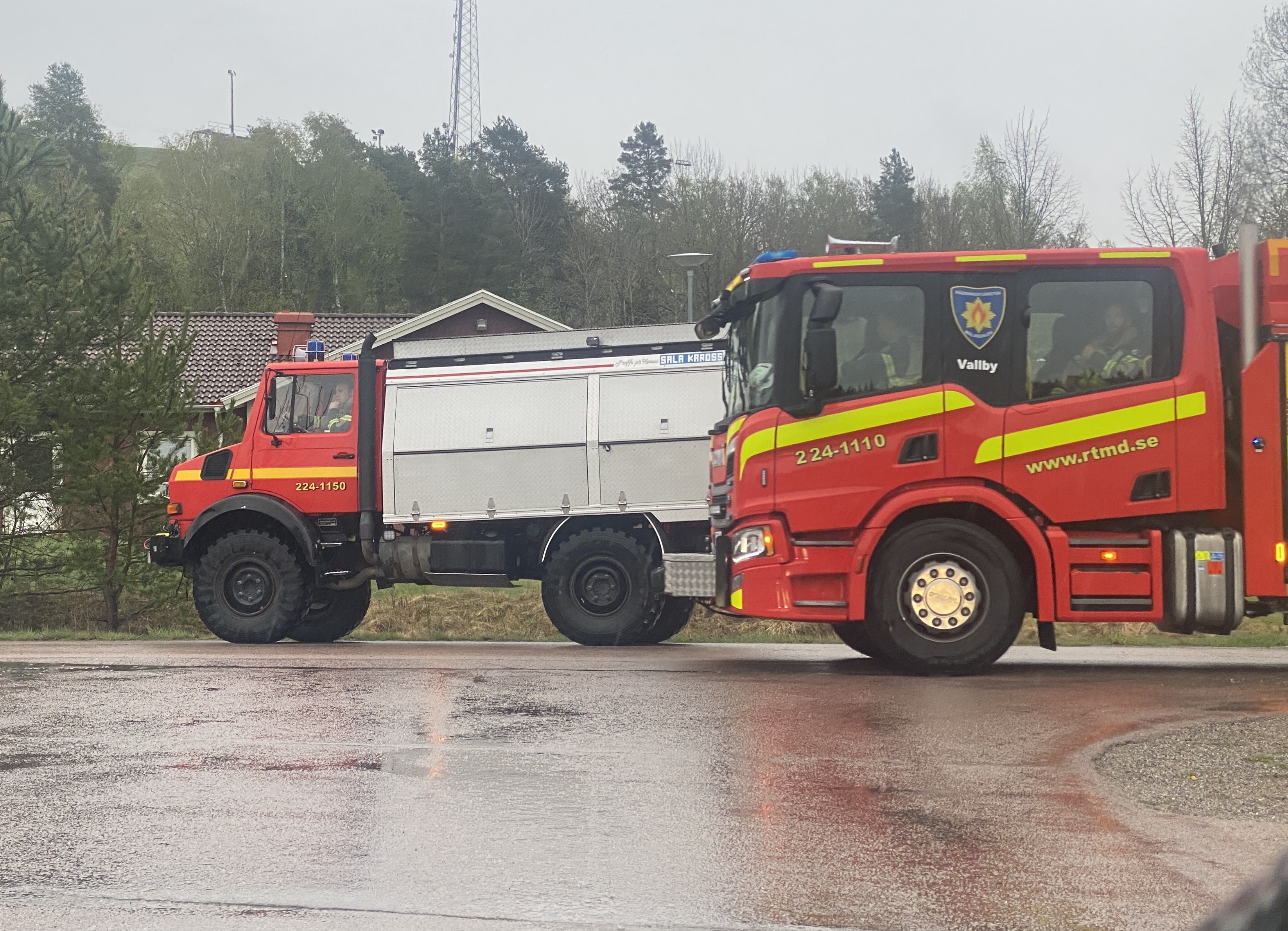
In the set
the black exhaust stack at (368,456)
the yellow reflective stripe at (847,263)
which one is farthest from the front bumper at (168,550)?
the yellow reflective stripe at (847,263)

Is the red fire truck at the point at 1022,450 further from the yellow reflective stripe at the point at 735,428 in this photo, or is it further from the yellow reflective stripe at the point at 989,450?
the yellow reflective stripe at the point at 735,428

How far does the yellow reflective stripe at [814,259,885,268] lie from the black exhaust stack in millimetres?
6109

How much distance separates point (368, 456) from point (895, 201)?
181 ft

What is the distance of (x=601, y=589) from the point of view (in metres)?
14.5

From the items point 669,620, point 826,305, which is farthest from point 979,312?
point 669,620

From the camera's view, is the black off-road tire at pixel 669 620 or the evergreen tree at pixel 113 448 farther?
the evergreen tree at pixel 113 448

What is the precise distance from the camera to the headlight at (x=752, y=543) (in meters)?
10.6

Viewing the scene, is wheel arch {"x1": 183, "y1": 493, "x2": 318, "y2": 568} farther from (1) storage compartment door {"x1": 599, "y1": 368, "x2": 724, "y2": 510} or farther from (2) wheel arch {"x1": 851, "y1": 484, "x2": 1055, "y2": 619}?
(2) wheel arch {"x1": 851, "y1": 484, "x2": 1055, "y2": 619}

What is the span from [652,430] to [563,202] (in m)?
53.0

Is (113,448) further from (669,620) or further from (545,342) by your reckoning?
(669,620)

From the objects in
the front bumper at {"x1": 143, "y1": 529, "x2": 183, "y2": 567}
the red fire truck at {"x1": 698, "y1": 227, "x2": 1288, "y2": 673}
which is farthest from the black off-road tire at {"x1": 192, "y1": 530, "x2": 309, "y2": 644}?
the red fire truck at {"x1": 698, "y1": 227, "x2": 1288, "y2": 673}

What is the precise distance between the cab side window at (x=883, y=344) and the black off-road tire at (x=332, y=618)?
7.68 meters

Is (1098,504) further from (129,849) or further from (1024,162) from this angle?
(1024,162)

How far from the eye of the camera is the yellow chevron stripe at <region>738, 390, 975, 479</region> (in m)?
10.4
